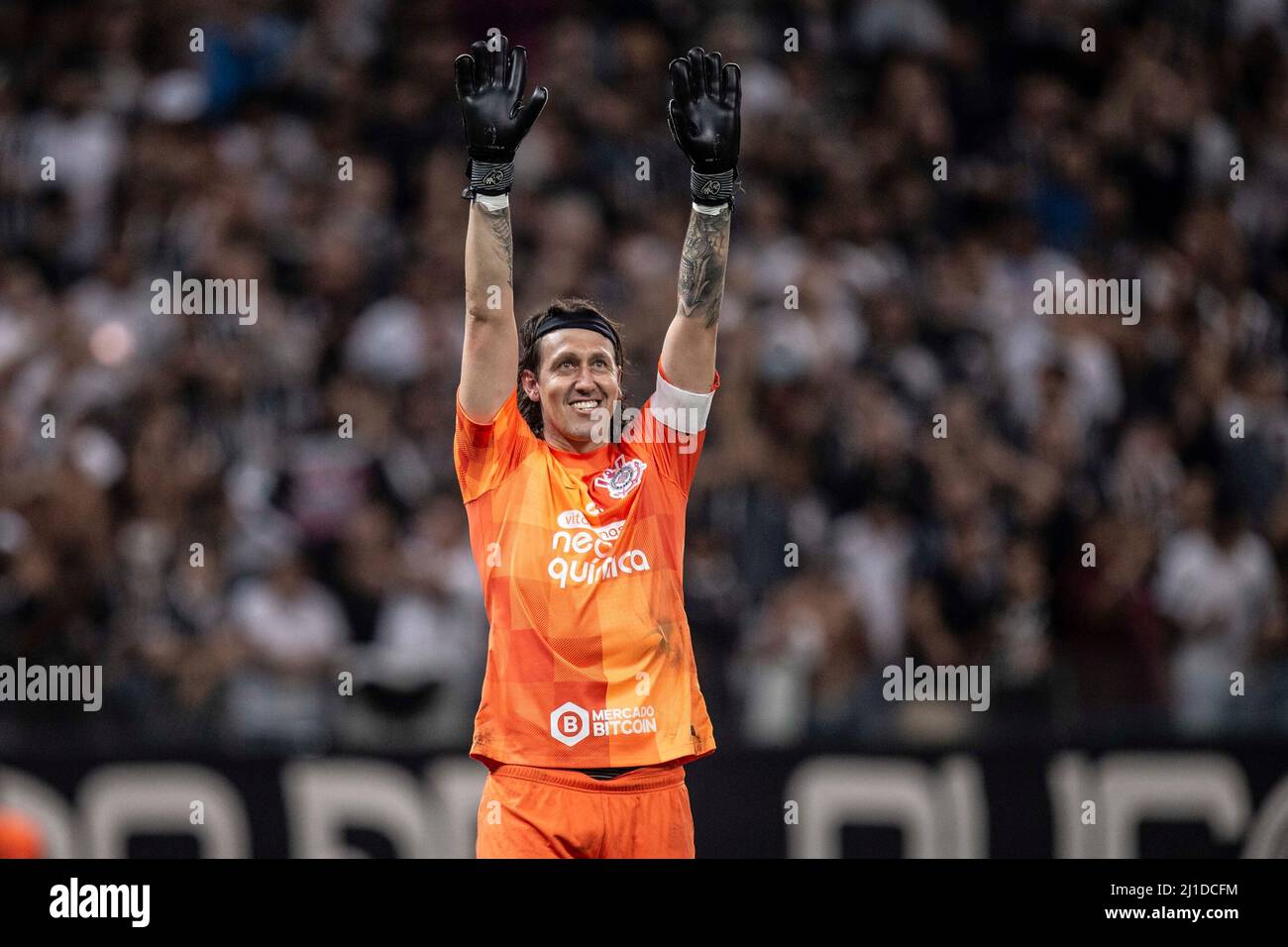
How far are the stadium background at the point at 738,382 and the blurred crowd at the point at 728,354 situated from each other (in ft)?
0.08

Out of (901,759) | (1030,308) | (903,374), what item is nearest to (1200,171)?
(1030,308)

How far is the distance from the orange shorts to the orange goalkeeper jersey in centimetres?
6

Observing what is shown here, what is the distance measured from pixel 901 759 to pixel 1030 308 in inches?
146

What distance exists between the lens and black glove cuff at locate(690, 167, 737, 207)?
225 inches

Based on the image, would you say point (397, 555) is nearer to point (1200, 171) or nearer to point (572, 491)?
Result: point (572, 491)

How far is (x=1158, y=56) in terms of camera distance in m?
12.1

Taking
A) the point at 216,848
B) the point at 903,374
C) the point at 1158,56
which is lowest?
the point at 216,848

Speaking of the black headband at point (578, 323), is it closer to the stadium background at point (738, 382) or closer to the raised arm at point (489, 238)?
the raised arm at point (489, 238)

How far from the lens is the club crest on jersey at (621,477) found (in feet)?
18.6
